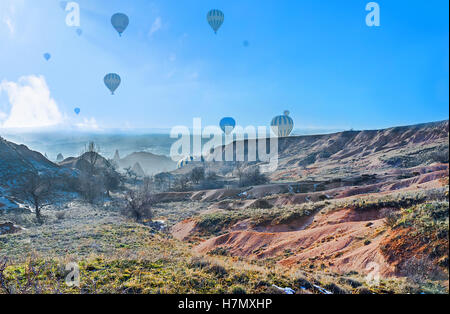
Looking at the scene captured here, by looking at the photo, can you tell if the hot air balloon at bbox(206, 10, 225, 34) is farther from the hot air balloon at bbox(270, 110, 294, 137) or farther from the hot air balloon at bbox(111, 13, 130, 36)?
the hot air balloon at bbox(270, 110, 294, 137)

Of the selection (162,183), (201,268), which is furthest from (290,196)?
(162,183)

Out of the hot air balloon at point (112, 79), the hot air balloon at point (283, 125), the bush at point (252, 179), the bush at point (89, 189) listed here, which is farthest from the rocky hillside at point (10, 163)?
the hot air balloon at point (283, 125)

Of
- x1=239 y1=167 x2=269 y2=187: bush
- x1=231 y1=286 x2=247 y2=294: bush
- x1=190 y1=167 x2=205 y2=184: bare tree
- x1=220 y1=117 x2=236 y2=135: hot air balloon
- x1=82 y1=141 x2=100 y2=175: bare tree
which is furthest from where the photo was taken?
x1=190 y1=167 x2=205 y2=184: bare tree

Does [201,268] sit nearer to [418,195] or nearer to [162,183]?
[418,195]

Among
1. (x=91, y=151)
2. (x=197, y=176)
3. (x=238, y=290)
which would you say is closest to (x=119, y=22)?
(x=238, y=290)

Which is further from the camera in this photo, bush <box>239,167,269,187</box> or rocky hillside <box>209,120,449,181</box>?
rocky hillside <box>209,120,449,181</box>

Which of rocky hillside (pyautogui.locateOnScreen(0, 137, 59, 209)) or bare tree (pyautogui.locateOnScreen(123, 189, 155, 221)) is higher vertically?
rocky hillside (pyautogui.locateOnScreen(0, 137, 59, 209))

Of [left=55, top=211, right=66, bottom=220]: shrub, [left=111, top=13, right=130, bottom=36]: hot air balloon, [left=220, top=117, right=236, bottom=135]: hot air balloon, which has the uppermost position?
[left=111, top=13, right=130, bottom=36]: hot air balloon

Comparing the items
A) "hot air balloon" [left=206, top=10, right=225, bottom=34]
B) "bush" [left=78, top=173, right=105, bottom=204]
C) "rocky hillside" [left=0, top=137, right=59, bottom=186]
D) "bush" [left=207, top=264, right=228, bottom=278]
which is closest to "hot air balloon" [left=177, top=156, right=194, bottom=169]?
"bush" [left=78, top=173, right=105, bottom=204]

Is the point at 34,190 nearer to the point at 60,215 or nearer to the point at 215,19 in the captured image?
the point at 60,215
